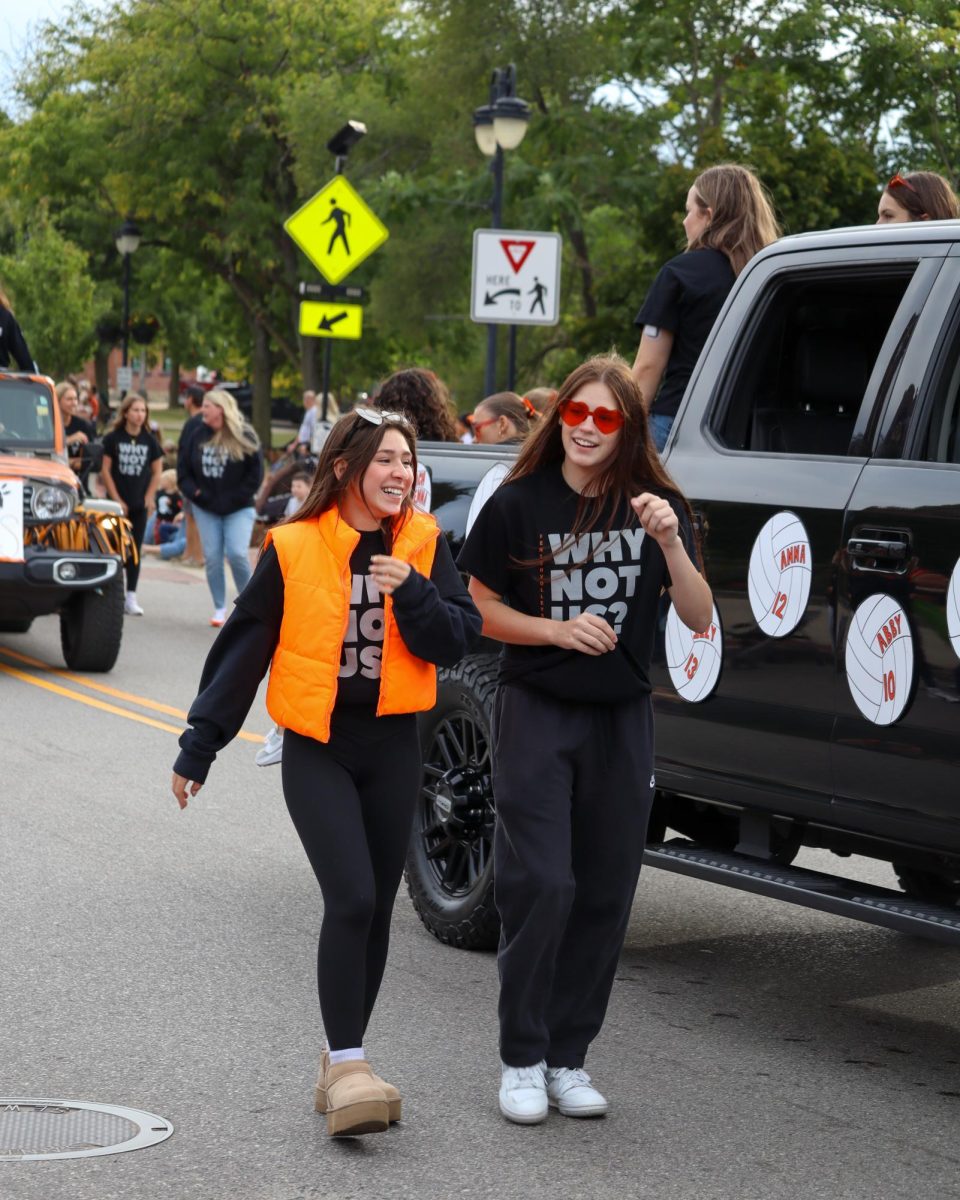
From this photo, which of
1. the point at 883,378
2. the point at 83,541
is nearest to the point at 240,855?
the point at 883,378

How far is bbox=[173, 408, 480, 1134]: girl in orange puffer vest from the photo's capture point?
13.9 ft

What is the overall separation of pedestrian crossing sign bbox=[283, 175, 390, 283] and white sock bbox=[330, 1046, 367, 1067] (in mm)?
14841

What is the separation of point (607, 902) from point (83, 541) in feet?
28.2

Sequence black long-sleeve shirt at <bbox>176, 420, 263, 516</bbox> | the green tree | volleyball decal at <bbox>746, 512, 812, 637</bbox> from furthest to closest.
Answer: the green tree, black long-sleeve shirt at <bbox>176, 420, 263, 516</bbox>, volleyball decal at <bbox>746, 512, 812, 637</bbox>

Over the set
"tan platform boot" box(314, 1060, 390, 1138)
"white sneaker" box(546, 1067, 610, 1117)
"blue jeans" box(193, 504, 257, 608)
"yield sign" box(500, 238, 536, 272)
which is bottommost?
"white sneaker" box(546, 1067, 610, 1117)

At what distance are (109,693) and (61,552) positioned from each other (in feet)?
3.62

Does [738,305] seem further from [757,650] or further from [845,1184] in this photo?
[845,1184]

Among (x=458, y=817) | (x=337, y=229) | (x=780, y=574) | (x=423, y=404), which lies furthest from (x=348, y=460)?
(x=337, y=229)

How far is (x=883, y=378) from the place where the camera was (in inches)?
194

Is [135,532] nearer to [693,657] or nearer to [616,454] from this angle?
[693,657]

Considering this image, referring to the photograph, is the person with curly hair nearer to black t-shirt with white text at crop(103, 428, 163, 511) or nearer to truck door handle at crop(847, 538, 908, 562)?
truck door handle at crop(847, 538, 908, 562)

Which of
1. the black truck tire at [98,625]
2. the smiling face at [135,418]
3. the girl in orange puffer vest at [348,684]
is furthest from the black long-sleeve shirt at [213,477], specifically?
the girl in orange puffer vest at [348,684]

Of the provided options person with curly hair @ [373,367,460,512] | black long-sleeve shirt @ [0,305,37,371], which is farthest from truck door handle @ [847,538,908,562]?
black long-sleeve shirt @ [0,305,37,371]

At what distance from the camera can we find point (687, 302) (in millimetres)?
6008
